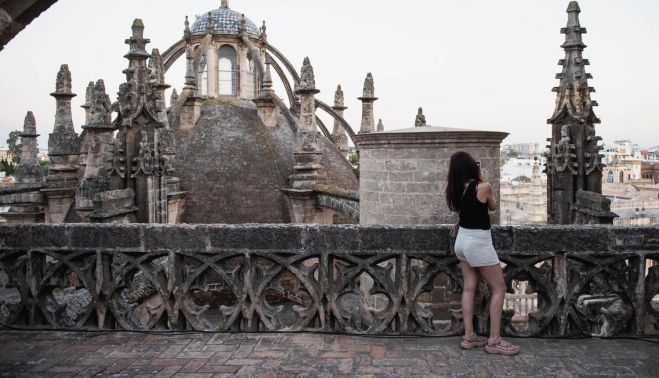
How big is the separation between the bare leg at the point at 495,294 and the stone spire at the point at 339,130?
22.5m

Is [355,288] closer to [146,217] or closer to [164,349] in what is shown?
[164,349]

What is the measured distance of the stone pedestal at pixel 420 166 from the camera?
861cm

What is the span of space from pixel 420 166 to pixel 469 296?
16.1 feet

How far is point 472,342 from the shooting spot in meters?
3.99

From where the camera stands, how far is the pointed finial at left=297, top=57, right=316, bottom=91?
18.4 meters

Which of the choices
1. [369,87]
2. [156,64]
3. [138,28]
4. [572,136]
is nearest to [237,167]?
[156,64]

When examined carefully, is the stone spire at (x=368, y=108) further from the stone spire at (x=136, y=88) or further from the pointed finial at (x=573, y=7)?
the pointed finial at (x=573, y=7)

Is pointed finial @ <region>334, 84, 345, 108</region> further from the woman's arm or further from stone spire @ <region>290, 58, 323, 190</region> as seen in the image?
the woman's arm

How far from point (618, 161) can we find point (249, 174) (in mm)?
76057

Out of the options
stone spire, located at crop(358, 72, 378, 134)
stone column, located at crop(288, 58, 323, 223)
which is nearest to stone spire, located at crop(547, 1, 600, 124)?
stone column, located at crop(288, 58, 323, 223)

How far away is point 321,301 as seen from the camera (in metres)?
4.30

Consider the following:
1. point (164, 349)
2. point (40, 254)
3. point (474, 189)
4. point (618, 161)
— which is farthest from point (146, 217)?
point (618, 161)

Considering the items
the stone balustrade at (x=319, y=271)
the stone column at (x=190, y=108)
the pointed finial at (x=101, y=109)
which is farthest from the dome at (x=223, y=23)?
the stone balustrade at (x=319, y=271)

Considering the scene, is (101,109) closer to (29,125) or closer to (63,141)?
(63,141)
